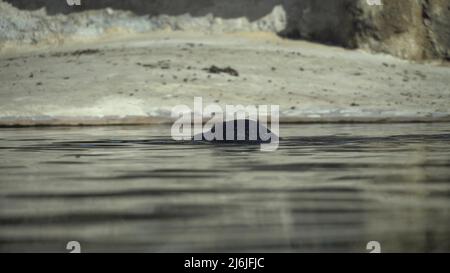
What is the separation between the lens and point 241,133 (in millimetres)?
14367

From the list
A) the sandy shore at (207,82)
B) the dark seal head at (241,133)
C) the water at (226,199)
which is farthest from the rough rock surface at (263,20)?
the water at (226,199)

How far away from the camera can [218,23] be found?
3934 cm

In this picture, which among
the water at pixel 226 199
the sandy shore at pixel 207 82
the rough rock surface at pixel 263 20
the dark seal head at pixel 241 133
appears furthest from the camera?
the rough rock surface at pixel 263 20

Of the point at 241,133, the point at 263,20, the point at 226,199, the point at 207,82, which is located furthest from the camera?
the point at 263,20

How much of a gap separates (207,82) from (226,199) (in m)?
21.7

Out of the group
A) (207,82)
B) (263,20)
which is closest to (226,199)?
(207,82)

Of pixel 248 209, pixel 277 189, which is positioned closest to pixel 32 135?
pixel 277 189

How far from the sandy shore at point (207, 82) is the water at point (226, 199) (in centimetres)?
1097

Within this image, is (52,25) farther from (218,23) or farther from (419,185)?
(419,185)

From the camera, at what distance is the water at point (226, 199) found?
181 inches

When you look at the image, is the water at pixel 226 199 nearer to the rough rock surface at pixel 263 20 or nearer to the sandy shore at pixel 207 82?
the sandy shore at pixel 207 82

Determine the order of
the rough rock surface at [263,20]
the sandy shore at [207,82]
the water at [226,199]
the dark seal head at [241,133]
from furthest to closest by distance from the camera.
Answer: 1. the rough rock surface at [263,20]
2. the sandy shore at [207,82]
3. the dark seal head at [241,133]
4. the water at [226,199]

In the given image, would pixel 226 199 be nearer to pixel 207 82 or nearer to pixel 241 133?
pixel 241 133
